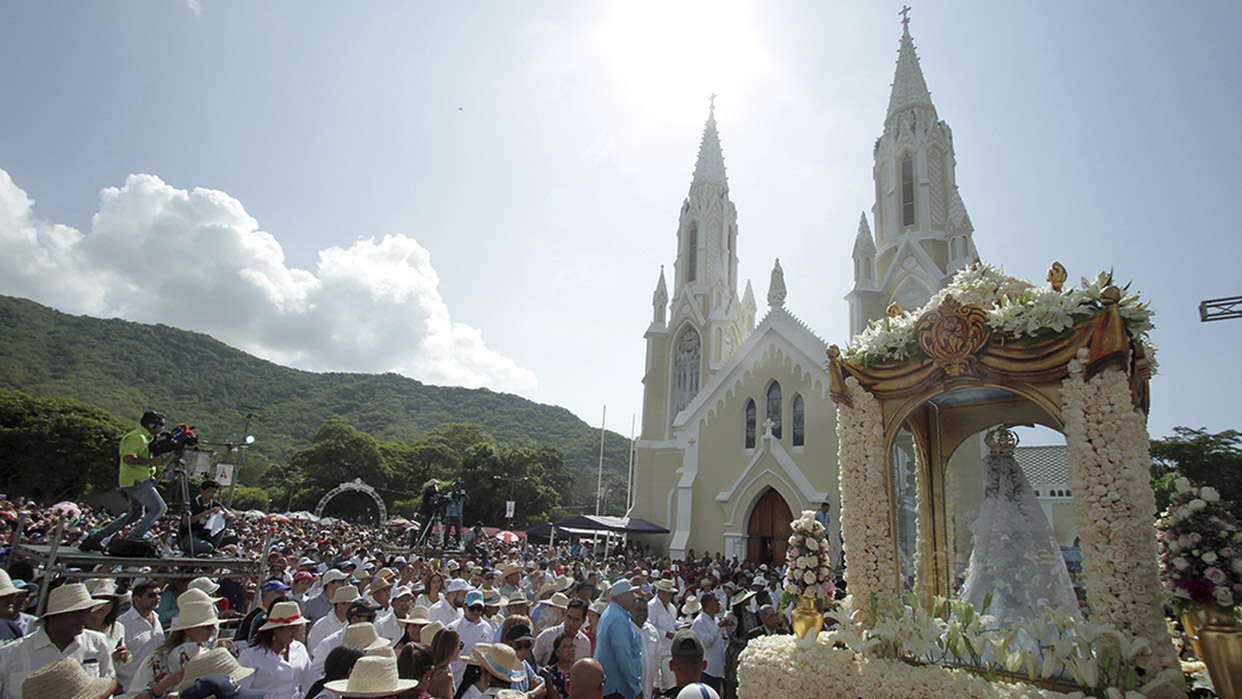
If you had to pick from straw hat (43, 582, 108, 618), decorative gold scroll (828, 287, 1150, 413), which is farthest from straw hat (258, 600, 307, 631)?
decorative gold scroll (828, 287, 1150, 413)

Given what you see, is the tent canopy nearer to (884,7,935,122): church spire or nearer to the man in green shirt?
the man in green shirt

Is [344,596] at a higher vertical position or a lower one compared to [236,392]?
lower

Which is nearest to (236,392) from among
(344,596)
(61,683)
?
(344,596)

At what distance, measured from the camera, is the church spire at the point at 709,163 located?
36.6m

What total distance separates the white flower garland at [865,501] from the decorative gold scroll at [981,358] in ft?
0.63

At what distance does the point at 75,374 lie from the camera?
6519cm

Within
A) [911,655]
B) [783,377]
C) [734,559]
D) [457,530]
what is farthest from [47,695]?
[783,377]

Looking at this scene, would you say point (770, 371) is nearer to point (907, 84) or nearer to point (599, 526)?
point (599, 526)

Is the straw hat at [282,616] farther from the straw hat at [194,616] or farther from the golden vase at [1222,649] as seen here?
the golden vase at [1222,649]

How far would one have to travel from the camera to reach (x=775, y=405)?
25000 millimetres

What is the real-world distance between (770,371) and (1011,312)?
1956 cm

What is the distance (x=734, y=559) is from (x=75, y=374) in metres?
72.3

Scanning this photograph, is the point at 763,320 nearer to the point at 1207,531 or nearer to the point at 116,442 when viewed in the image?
the point at 1207,531

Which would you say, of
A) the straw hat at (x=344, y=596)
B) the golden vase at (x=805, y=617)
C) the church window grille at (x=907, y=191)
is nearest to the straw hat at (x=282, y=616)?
the straw hat at (x=344, y=596)
